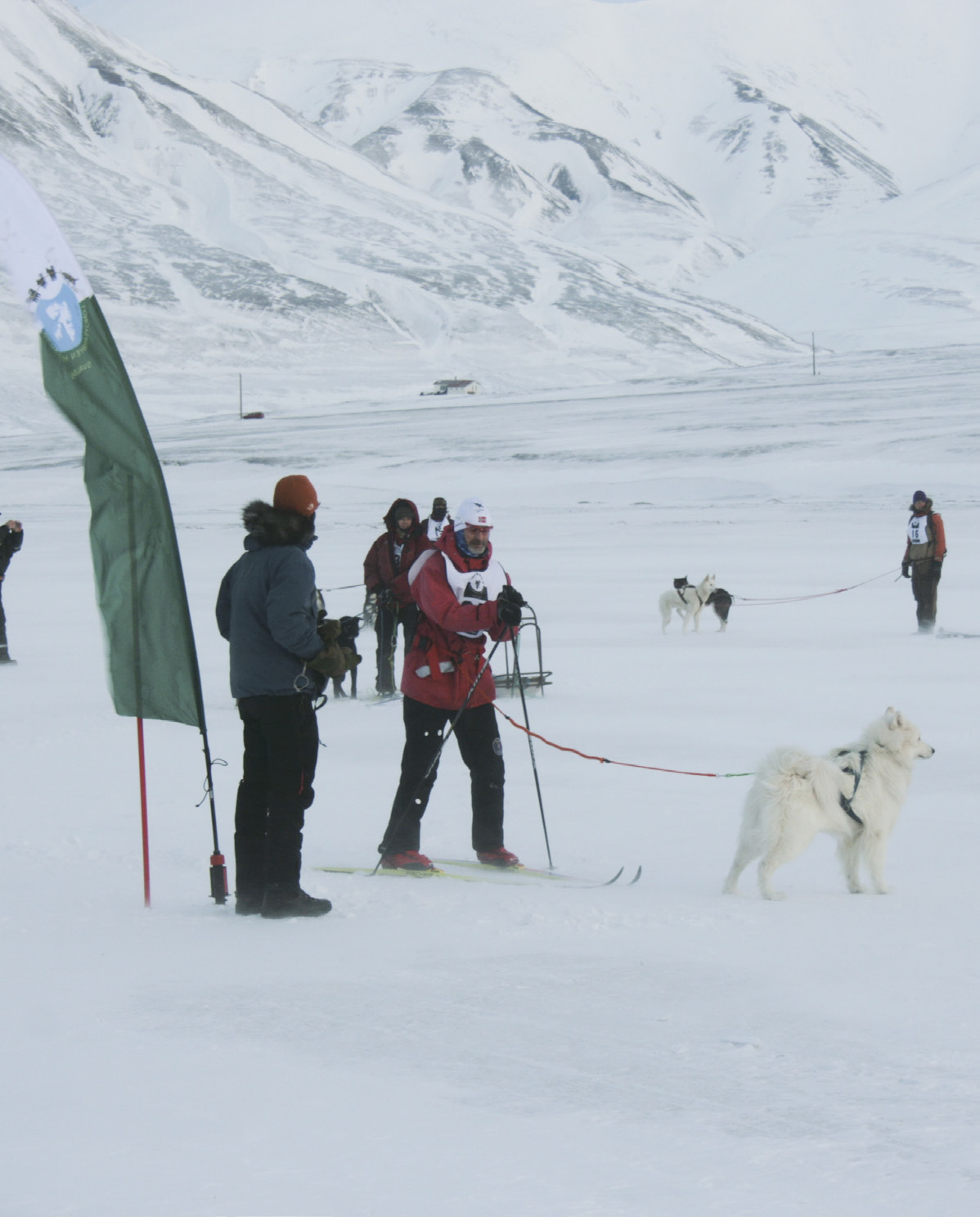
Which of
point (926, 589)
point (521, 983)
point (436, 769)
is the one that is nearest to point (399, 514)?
point (436, 769)

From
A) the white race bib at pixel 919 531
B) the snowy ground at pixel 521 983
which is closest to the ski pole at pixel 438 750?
the snowy ground at pixel 521 983

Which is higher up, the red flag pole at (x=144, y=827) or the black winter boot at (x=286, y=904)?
the red flag pole at (x=144, y=827)

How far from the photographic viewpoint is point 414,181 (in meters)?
173

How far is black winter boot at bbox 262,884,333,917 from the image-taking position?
4.46 m

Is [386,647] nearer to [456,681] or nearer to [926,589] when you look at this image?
[456,681]

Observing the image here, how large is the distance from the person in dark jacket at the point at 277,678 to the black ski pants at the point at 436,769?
75cm

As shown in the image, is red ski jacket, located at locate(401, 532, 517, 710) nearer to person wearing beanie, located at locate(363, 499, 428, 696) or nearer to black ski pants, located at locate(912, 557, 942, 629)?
person wearing beanie, located at locate(363, 499, 428, 696)

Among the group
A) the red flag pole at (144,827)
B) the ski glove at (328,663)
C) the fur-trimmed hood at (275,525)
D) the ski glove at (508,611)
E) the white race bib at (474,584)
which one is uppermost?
the fur-trimmed hood at (275,525)

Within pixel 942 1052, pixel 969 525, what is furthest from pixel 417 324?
pixel 942 1052

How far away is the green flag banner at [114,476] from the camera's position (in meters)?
4.07

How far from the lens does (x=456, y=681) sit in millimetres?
5191

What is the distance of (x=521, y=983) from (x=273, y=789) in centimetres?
110

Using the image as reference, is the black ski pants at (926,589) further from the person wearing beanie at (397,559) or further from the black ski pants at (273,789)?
the black ski pants at (273,789)

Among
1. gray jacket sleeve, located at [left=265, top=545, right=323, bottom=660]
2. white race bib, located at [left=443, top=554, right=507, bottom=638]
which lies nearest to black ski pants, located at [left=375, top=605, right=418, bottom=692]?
white race bib, located at [left=443, top=554, right=507, bottom=638]
